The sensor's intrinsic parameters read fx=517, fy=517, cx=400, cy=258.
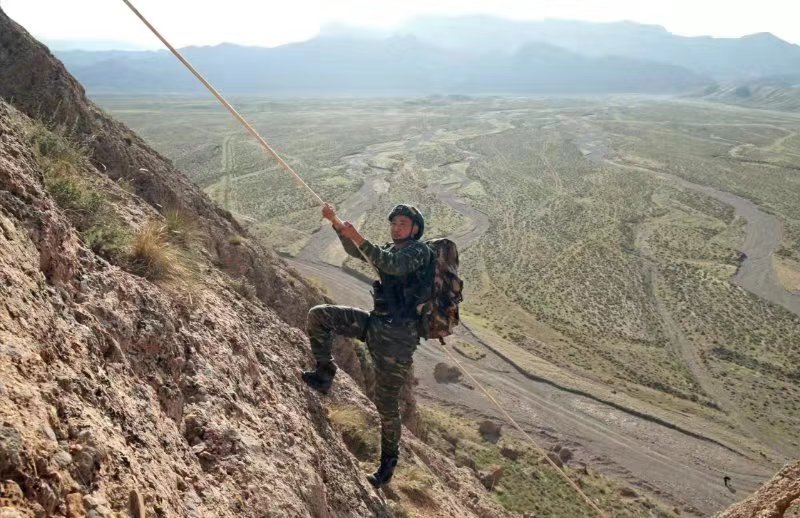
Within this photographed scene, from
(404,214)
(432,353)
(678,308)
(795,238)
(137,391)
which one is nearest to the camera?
(137,391)

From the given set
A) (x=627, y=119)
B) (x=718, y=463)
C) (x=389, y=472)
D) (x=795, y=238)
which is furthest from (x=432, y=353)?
(x=627, y=119)

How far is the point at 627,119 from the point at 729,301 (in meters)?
124

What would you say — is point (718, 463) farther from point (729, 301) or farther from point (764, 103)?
point (764, 103)

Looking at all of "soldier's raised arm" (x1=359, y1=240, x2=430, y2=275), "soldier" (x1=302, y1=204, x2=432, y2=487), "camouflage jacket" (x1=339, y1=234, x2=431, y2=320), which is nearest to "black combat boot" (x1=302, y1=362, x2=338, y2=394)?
"soldier" (x1=302, y1=204, x2=432, y2=487)

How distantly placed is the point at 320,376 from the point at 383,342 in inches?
54.2

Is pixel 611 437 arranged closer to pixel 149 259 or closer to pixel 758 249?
pixel 149 259

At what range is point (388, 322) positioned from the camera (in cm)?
555

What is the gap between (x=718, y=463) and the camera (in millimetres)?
20859

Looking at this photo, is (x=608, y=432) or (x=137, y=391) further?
(x=608, y=432)

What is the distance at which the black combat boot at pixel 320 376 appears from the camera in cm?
647

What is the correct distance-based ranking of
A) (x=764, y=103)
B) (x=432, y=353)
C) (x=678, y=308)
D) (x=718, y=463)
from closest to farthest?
(x=718, y=463)
(x=432, y=353)
(x=678, y=308)
(x=764, y=103)

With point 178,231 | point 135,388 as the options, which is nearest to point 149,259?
point 178,231

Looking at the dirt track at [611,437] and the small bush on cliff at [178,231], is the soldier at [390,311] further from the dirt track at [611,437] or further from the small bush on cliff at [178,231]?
the dirt track at [611,437]

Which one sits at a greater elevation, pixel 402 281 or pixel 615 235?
pixel 402 281
